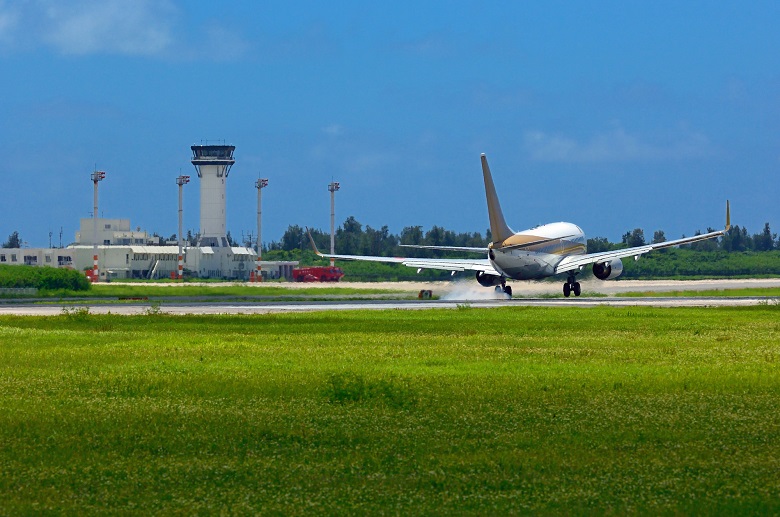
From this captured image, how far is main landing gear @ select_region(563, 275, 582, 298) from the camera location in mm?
87688

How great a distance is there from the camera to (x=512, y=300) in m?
83.3

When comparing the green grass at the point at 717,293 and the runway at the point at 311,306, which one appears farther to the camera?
the green grass at the point at 717,293

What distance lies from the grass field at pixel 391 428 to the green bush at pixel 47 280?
78085mm

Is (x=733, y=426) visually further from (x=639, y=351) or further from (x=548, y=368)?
(x=639, y=351)

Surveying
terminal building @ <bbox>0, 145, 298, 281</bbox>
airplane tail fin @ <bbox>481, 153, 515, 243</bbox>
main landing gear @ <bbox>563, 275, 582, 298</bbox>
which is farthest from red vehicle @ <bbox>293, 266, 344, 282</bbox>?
airplane tail fin @ <bbox>481, 153, 515, 243</bbox>

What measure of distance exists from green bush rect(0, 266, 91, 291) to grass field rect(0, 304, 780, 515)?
78.1 meters

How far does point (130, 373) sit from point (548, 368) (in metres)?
Result: 10.6

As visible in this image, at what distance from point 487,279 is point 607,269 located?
30.8 feet

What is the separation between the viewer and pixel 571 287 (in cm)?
8856

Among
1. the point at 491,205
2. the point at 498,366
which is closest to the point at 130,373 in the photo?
the point at 498,366

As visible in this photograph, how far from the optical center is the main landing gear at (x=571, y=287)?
87688 millimetres

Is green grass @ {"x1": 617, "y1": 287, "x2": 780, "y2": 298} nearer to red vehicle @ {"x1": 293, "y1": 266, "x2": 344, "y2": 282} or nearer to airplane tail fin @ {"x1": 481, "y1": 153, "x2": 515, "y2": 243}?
airplane tail fin @ {"x1": 481, "y1": 153, "x2": 515, "y2": 243}

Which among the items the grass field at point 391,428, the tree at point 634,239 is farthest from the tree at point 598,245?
the grass field at point 391,428

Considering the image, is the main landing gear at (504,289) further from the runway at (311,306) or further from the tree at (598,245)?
the tree at (598,245)
